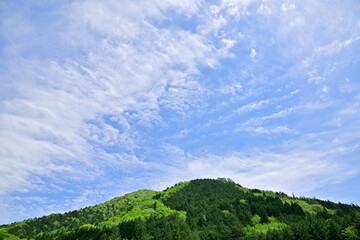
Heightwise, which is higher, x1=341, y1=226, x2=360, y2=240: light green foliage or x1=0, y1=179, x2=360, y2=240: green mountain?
x1=0, y1=179, x2=360, y2=240: green mountain

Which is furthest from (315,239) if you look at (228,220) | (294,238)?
(228,220)

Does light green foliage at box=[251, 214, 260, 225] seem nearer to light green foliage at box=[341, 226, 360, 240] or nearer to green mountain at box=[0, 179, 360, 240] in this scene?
green mountain at box=[0, 179, 360, 240]

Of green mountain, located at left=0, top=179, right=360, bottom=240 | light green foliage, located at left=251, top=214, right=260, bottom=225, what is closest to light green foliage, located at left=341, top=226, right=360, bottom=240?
green mountain, located at left=0, top=179, right=360, bottom=240

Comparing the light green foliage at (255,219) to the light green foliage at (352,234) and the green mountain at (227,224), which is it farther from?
the light green foliage at (352,234)

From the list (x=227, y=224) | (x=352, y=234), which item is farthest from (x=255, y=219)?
(x=352, y=234)

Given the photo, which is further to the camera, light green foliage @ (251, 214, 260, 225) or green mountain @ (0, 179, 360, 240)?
light green foliage @ (251, 214, 260, 225)

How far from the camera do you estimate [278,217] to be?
132625 millimetres

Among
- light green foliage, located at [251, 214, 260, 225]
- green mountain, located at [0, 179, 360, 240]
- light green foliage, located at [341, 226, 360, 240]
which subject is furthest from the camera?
light green foliage, located at [251, 214, 260, 225]

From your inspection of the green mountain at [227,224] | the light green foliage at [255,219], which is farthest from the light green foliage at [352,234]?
the light green foliage at [255,219]

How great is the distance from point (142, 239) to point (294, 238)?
65.8 meters

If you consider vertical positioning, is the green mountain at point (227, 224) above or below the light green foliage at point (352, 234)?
above

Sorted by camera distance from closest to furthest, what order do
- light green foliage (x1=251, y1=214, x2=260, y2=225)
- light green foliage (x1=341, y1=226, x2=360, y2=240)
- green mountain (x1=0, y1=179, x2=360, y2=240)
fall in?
1. light green foliage (x1=341, y1=226, x2=360, y2=240)
2. green mountain (x1=0, y1=179, x2=360, y2=240)
3. light green foliage (x1=251, y1=214, x2=260, y2=225)

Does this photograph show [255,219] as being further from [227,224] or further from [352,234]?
[352,234]

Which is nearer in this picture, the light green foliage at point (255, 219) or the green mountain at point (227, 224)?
the green mountain at point (227, 224)
